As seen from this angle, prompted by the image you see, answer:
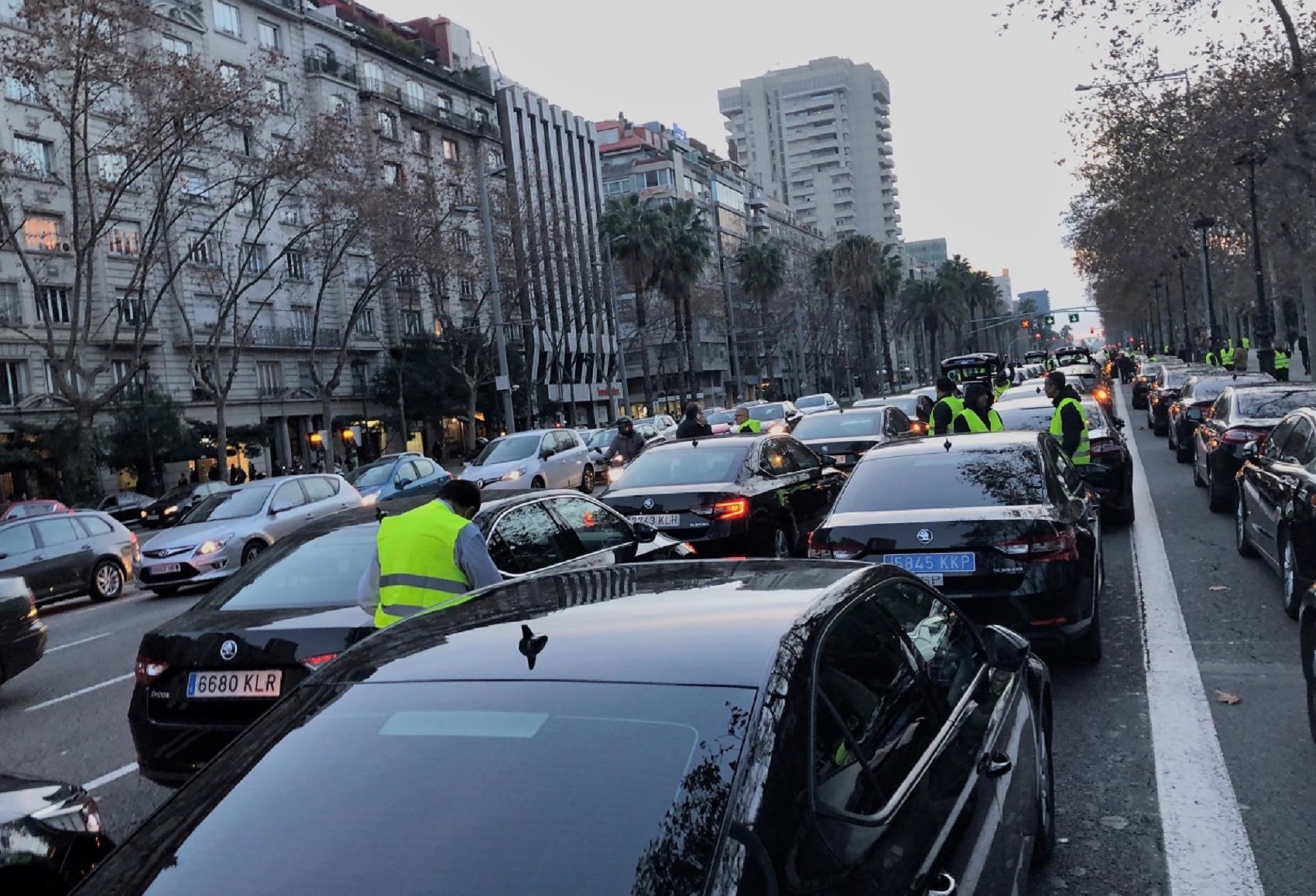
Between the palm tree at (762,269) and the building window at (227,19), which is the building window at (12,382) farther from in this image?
the palm tree at (762,269)

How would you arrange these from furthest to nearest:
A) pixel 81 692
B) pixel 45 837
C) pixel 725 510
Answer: pixel 725 510
pixel 81 692
pixel 45 837

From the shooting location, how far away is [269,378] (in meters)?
51.0

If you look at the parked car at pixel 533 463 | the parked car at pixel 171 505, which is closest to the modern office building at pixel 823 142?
the parked car at pixel 171 505

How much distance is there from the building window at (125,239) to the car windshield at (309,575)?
40779mm

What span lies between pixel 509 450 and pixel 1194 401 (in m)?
12.8

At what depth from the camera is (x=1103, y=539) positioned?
39.5ft

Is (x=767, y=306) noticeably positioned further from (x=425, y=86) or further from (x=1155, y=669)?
(x=1155, y=669)

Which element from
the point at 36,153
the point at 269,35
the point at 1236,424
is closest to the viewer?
the point at 1236,424

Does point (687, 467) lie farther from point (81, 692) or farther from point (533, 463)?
point (533, 463)

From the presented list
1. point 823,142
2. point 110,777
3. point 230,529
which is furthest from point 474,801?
point 823,142

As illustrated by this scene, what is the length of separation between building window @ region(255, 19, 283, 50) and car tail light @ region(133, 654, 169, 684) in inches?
2046

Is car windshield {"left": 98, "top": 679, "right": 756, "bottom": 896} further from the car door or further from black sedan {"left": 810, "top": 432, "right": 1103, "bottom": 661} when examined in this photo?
the car door

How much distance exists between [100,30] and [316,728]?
2756cm

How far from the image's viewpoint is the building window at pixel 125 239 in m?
42.5
